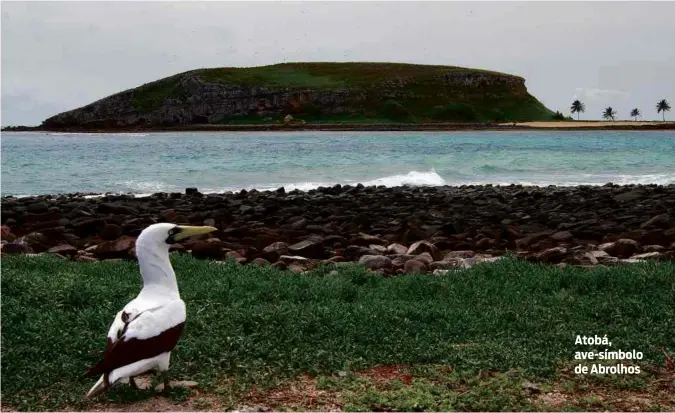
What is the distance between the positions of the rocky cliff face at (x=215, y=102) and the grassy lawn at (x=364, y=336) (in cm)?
14669

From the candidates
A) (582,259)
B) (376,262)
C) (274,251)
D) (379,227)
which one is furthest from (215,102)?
(582,259)

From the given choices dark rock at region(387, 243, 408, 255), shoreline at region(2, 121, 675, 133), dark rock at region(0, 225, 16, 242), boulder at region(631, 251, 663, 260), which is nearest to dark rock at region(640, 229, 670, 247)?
boulder at region(631, 251, 663, 260)

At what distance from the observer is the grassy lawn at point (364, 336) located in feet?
24.2

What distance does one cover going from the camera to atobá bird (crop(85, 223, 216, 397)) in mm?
6223

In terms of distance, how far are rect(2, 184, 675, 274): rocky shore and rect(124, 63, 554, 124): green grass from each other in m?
128

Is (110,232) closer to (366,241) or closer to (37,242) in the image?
(37,242)

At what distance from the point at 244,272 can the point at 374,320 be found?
10.1 feet

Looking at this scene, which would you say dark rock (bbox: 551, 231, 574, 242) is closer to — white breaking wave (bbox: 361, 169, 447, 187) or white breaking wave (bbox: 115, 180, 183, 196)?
white breaking wave (bbox: 361, 169, 447, 187)

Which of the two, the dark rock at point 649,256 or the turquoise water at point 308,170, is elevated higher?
the dark rock at point 649,256

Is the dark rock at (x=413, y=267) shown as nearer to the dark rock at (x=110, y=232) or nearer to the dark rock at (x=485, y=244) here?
the dark rock at (x=485, y=244)

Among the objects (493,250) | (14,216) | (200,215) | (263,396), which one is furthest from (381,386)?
(14,216)

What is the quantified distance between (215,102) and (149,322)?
15650cm

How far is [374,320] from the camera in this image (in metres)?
9.30

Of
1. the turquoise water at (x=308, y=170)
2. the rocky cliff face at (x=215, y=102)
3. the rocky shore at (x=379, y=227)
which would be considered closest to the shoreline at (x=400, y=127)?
the rocky cliff face at (x=215, y=102)
